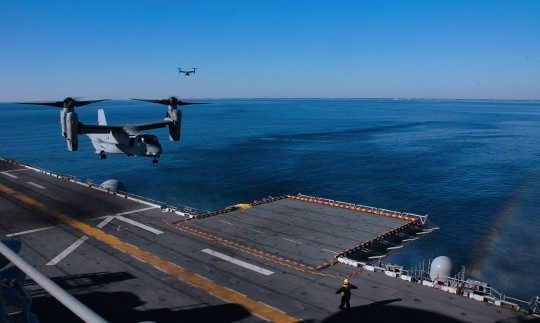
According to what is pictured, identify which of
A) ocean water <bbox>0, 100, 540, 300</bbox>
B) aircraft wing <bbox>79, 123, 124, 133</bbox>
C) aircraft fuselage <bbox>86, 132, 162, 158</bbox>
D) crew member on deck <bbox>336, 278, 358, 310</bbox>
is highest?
aircraft wing <bbox>79, 123, 124, 133</bbox>

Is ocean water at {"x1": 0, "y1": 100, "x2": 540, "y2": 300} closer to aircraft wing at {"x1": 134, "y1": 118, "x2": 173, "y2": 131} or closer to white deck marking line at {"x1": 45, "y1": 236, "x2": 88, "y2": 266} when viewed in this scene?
aircraft wing at {"x1": 134, "y1": 118, "x2": 173, "y2": 131}

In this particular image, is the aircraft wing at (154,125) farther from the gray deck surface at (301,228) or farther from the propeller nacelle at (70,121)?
the gray deck surface at (301,228)

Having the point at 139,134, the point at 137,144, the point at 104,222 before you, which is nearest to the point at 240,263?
the point at 104,222

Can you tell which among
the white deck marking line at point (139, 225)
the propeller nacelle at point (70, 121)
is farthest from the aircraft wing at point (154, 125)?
the white deck marking line at point (139, 225)

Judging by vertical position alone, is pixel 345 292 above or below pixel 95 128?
below

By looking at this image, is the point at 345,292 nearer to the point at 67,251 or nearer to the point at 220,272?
the point at 220,272

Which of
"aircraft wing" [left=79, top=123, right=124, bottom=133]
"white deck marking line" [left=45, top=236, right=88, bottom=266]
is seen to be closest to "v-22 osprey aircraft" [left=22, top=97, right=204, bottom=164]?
"aircraft wing" [left=79, top=123, right=124, bottom=133]

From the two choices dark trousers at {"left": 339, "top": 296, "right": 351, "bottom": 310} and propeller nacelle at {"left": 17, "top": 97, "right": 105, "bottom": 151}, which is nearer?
dark trousers at {"left": 339, "top": 296, "right": 351, "bottom": 310}
